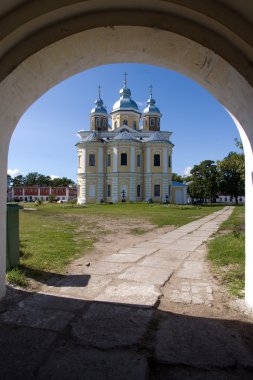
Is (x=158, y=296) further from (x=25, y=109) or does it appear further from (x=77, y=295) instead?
(x=25, y=109)

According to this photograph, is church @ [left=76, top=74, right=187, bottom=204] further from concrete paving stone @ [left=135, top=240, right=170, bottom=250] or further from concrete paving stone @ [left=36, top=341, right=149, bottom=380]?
concrete paving stone @ [left=36, top=341, right=149, bottom=380]

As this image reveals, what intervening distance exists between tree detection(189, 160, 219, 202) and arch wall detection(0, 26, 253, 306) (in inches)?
2147

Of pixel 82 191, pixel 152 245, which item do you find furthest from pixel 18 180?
pixel 152 245

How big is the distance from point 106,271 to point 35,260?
1.57 metres

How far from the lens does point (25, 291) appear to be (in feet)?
13.8

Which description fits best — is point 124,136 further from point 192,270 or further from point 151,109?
point 192,270

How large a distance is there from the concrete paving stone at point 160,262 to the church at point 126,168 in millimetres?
35583

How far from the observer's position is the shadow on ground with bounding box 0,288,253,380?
7.64 feet

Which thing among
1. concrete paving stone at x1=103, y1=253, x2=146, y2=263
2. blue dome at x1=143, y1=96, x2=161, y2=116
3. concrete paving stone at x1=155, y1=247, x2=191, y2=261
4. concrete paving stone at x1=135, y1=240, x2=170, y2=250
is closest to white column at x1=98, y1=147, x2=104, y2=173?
blue dome at x1=143, y1=96, x2=161, y2=116

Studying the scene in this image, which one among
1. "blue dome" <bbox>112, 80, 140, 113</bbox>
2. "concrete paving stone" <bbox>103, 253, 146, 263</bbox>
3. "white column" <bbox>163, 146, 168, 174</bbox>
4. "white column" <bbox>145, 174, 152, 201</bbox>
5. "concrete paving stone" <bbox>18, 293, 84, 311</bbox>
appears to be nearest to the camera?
"concrete paving stone" <bbox>18, 293, 84, 311</bbox>

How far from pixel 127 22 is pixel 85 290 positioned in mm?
3327

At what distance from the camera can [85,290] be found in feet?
14.0

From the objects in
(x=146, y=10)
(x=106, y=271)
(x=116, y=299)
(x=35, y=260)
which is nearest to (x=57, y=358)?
(x=116, y=299)

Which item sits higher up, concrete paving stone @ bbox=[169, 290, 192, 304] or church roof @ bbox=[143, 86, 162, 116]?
church roof @ bbox=[143, 86, 162, 116]
